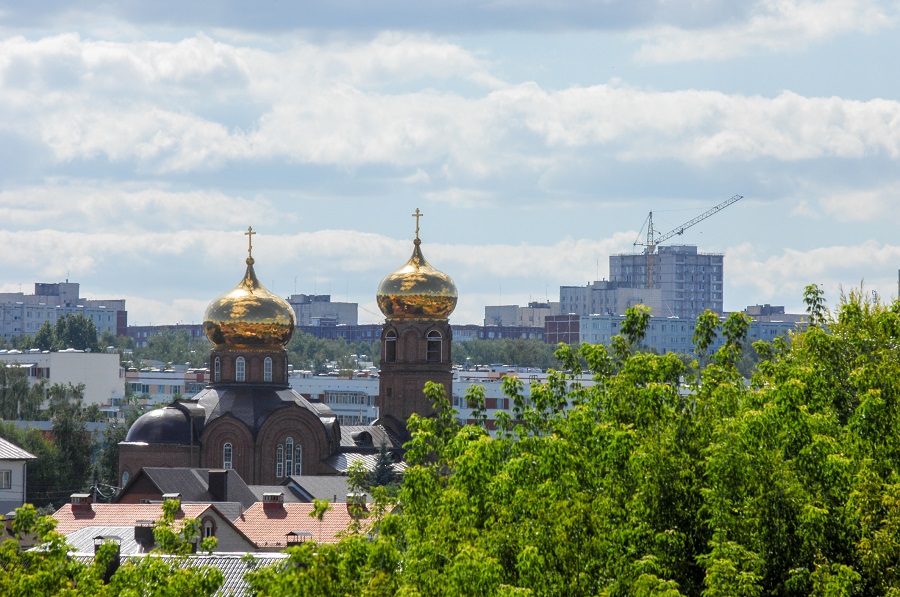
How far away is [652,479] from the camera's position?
2194 cm

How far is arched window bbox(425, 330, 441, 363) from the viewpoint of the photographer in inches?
2753

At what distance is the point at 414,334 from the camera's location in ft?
229

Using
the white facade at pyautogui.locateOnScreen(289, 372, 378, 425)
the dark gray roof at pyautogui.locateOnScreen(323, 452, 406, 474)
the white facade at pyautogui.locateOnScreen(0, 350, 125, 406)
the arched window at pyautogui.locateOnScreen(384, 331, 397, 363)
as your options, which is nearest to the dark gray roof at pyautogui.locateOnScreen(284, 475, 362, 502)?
the dark gray roof at pyautogui.locateOnScreen(323, 452, 406, 474)

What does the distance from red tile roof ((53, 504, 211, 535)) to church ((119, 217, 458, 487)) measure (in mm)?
11748

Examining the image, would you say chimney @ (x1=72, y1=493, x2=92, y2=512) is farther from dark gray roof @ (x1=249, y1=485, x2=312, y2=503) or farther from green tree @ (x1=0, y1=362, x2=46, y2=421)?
green tree @ (x1=0, y1=362, x2=46, y2=421)

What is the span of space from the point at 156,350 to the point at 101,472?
98709mm

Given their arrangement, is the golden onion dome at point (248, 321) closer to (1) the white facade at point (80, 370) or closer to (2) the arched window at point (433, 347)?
(2) the arched window at point (433, 347)

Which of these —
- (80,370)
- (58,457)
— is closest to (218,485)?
(58,457)

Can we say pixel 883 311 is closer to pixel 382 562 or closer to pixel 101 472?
pixel 382 562

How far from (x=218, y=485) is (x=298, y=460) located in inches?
308

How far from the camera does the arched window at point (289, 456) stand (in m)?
66.5

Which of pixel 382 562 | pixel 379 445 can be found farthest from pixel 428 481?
pixel 379 445

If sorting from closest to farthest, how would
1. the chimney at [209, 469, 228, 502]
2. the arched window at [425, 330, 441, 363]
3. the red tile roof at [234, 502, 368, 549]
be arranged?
the red tile roof at [234, 502, 368, 549]
the chimney at [209, 469, 228, 502]
the arched window at [425, 330, 441, 363]

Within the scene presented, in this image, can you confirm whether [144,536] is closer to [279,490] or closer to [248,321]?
[279,490]
